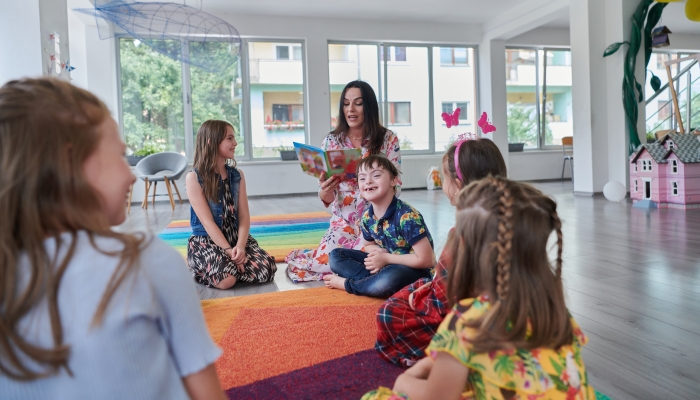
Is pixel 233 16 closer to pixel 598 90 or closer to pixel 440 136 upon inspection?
pixel 440 136

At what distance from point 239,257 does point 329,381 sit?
4.08 ft

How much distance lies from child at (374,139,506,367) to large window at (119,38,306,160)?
6.56 m

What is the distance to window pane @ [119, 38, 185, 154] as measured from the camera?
24.4 ft

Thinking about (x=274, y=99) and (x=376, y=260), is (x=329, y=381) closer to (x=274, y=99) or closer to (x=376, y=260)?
(x=376, y=260)

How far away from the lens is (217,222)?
257cm

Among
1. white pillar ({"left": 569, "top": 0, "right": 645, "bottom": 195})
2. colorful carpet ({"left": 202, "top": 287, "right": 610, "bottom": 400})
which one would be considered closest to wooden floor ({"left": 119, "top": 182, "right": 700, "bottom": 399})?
colorful carpet ({"left": 202, "top": 287, "right": 610, "bottom": 400})

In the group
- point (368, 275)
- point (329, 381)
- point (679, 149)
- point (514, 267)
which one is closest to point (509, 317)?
point (514, 267)

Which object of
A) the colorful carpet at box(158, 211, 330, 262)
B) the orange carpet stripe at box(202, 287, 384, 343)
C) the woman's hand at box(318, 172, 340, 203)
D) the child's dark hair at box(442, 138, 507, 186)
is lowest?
the orange carpet stripe at box(202, 287, 384, 343)

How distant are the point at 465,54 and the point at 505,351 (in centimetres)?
844

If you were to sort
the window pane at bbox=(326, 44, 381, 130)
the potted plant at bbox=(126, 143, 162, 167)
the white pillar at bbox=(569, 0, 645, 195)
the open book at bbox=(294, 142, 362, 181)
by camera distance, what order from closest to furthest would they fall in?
the open book at bbox=(294, 142, 362, 181) → the white pillar at bbox=(569, 0, 645, 195) → the potted plant at bbox=(126, 143, 162, 167) → the window pane at bbox=(326, 44, 381, 130)

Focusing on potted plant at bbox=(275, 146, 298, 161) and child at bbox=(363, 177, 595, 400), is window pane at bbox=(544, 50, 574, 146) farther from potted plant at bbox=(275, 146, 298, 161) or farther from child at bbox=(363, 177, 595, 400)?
child at bbox=(363, 177, 595, 400)

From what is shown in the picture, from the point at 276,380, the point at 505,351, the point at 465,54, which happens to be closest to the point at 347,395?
the point at 276,380

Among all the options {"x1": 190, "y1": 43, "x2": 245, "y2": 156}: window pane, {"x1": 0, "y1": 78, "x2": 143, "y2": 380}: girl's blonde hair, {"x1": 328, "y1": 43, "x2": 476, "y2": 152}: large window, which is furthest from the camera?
{"x1": 328, "y1": 43, "x2": 476, "y2": 152}: large window

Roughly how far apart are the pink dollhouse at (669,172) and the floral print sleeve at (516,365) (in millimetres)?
4629
